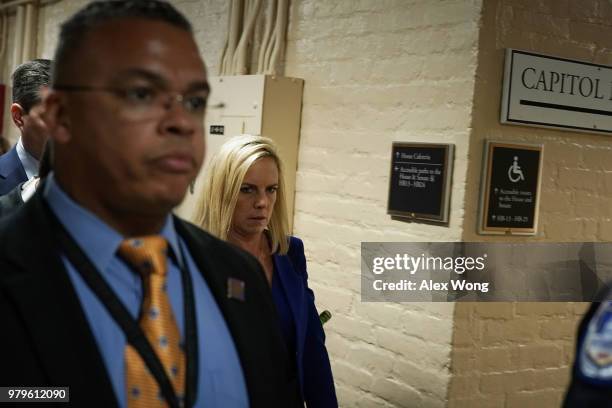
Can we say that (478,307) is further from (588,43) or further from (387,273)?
(588,43)

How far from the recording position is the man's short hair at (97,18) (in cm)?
99

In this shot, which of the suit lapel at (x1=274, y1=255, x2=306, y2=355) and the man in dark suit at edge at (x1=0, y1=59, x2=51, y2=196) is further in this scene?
the man in dark suit at edge at (x1=0, y1=59, x2=51, y2=196)

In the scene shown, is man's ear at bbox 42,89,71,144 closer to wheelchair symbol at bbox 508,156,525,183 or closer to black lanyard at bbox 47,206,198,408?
black lanyard at bbox 47,206,198,408

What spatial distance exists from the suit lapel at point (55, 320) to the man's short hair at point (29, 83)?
4.71 feet

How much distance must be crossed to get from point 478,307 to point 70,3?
3.88 m

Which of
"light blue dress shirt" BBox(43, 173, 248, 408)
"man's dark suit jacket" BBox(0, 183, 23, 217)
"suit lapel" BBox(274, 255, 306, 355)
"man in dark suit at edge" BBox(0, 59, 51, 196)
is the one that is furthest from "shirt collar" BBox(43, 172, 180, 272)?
"man in dark suit at edge" BBox(0, 59, 51, 196)

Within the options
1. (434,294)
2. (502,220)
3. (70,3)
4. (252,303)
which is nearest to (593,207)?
(502,220)

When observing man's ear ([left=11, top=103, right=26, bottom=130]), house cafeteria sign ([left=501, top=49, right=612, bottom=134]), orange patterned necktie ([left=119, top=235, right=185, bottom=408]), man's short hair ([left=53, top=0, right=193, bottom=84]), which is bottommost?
orange patterned necktie ([left=119, top=235, right=185, bottom=408])

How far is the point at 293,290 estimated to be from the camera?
6.96 feet

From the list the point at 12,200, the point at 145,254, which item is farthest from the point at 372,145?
the point at 145,254

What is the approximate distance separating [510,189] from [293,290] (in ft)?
3.21

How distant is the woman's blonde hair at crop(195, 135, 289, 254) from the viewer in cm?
227

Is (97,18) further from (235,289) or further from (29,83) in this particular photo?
(29,83)

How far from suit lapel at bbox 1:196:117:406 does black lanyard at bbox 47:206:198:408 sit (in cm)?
2
